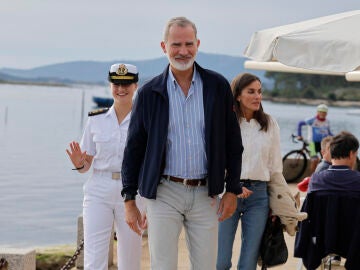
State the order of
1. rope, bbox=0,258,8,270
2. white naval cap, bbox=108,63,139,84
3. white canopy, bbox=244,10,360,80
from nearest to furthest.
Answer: white naval cap, bbox=108,63,139,84 < white canopy, bbox=244,10,360,80 < rope, bbox=0,258,8,270

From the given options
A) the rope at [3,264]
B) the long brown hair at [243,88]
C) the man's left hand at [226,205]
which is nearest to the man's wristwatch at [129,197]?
the man's left hand at [226,205]

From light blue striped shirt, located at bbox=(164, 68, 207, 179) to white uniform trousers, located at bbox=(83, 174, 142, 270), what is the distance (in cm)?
121

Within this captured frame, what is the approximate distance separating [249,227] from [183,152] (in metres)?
1.53

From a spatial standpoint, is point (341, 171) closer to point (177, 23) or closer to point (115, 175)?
point (115, 175)

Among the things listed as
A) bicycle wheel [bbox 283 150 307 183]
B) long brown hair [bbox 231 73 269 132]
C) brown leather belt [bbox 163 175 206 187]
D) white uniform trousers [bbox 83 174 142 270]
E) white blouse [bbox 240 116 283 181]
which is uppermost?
long brown hair [bbox 231 73 269 132]

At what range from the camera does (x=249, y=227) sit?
6.50 metres

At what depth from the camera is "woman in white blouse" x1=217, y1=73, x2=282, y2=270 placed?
6461 mm

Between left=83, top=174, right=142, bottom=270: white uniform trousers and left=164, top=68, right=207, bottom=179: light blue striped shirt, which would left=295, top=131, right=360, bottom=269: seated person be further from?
left=164, top=68, right=207, bottom=179: light blue striped shirt

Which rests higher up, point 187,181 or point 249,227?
point 187,181

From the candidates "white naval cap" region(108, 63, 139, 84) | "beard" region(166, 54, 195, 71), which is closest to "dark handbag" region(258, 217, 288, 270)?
"white naval cap" region(108, 63, 139, 84)

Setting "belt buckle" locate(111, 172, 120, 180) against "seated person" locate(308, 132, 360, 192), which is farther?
"seated person" locate(308, 132, 360, 192)

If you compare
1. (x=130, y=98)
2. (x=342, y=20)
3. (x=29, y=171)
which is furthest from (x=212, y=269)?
(x=29, y=171)

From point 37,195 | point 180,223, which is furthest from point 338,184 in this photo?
point 37,195

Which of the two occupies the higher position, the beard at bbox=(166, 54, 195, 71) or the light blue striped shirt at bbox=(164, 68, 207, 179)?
the beard at bbox=(166, 54, 195, 71)
